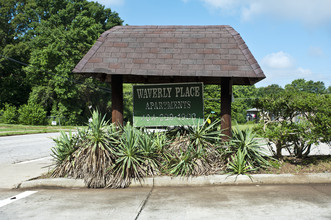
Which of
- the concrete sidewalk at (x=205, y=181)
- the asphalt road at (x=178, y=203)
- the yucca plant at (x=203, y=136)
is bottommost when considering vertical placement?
the asphalt road at (x=178, y=203)

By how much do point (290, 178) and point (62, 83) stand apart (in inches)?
1439

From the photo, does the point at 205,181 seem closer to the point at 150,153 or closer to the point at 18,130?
the point at 150,153

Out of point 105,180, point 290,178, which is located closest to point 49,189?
point 105,180

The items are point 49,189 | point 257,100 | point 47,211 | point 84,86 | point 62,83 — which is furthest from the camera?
point 84,86

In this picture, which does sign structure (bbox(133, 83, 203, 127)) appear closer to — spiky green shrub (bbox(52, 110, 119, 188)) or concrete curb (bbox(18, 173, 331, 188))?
spiky green shrub (bbox(52, 110, 119, 188))

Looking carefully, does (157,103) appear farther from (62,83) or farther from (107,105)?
(107,105)

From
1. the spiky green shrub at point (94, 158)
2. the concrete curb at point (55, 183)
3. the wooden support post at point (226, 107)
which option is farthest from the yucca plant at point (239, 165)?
the concrete curb at point (55, 183)

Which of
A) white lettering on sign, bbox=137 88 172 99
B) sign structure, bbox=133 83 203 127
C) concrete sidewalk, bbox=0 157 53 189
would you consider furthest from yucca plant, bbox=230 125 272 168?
concrete sidewalk, bbox=0 157 53 189

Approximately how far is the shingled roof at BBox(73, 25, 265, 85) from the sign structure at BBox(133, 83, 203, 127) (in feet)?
1.69

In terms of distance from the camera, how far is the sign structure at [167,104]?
8133 millimetres

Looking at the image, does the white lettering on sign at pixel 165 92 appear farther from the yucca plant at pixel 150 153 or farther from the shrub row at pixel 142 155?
the yucca plant at pixel 150 153

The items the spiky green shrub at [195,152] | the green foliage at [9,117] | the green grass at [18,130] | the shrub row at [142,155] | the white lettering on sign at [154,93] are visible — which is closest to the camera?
the shrub row at [142,155]

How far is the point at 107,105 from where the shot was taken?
4728cm

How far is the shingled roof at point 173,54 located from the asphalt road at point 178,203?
2757 mm
